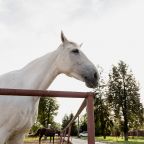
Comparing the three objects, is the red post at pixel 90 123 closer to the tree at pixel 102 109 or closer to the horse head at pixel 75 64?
the horse head at pixel 75 64

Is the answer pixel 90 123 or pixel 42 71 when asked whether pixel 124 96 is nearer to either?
pixel 42 71

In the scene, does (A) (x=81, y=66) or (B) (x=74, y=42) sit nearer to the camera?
(A) (x=81, y=66)

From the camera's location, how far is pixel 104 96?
190ft

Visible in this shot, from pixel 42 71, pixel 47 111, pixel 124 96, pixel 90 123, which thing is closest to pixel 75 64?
pixel 42 71

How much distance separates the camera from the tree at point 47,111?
69162 millimetres

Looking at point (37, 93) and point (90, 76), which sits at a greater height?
point (90, 76)

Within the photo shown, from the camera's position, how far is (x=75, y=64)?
4801 mm

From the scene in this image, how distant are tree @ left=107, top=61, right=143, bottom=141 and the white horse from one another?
49749 mm

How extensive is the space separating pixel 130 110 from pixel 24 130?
51013 mm

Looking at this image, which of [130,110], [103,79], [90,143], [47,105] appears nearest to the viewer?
[90,143]

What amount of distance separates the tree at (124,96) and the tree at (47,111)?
17804 millimetres

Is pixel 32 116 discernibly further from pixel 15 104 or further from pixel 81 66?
pixel 81 66

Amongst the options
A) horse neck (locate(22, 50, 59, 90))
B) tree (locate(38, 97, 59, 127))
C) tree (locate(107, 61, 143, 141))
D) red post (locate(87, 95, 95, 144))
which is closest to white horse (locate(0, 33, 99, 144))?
horse neck (locate(22, 50, 59, 90))

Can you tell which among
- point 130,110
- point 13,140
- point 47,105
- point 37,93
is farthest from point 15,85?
point 47,105
